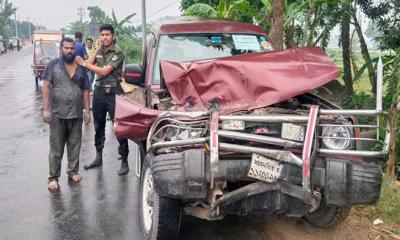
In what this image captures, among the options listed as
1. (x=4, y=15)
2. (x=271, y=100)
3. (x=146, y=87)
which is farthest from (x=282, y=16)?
(x=4, y=15)

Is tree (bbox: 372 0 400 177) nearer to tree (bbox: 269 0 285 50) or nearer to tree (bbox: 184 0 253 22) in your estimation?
tree (bbox: 269 0 285 50)

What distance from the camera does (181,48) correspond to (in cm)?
545

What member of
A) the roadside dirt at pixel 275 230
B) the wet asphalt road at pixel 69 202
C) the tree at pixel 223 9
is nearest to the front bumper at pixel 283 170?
the roadside dirt at pixel 275 230

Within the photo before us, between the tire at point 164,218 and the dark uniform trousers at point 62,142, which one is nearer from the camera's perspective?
the tire at point 164,218

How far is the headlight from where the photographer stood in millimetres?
3583

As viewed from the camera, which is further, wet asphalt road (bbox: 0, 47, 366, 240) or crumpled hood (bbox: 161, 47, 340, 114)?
wet asphalt road (bbox: 0, 47, 366, 240)

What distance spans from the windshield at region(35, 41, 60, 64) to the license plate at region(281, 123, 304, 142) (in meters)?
18.6

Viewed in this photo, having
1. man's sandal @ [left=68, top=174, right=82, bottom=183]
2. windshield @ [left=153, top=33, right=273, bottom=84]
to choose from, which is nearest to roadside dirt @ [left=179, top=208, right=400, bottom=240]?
windshield @ [left=153, top=33, right=273, bottom=84]

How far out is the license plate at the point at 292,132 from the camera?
3.44 meters

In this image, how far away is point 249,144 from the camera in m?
3.60

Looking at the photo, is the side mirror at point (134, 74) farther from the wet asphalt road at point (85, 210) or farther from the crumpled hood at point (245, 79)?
the wet asphalt road at point (85, 210)

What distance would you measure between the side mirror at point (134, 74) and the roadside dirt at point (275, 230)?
5.34ft

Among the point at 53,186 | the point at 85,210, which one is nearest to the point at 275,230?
the point at 85,210

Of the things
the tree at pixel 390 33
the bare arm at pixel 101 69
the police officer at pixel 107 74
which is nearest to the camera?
the tree at pixel 390 33
